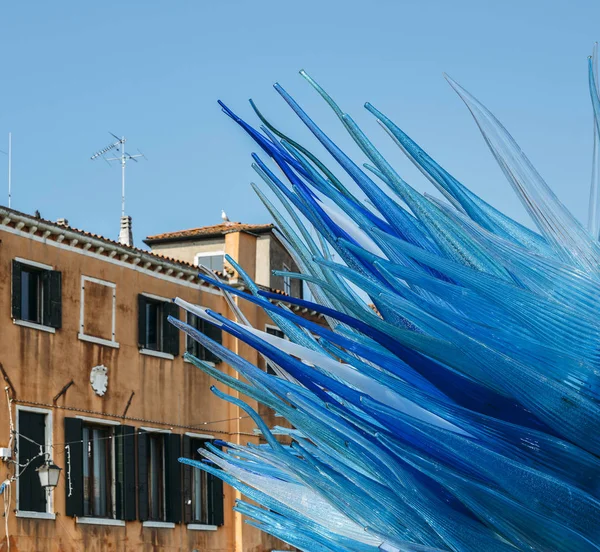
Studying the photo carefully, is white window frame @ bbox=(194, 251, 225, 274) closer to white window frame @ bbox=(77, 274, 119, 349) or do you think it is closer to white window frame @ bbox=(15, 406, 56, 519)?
white window frame @ bbox=(77, 274, 119, 349)

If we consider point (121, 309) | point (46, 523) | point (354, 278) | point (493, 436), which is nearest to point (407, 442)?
point (493, 436)

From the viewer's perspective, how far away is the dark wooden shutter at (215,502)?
2481 centimetres

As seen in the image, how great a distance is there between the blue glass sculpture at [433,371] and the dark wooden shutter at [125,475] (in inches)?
675

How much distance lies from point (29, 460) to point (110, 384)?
266 centimetres

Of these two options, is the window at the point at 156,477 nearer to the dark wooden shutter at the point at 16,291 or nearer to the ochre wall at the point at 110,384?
the ochre wall at the point at 110,384

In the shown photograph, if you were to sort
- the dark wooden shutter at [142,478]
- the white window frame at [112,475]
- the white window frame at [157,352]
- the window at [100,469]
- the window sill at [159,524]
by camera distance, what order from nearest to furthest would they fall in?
the window at [100,469] < the white window frame at [112,475] < the dark wooden shutter at [142,478] < the window sill at [159,524] < the white window frame at [157,352]

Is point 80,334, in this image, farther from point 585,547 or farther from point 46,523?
point 585,547

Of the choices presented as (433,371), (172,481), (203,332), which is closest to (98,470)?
(172,481)

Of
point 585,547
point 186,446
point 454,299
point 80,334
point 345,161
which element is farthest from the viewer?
point 186,446

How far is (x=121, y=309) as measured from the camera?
2325cm

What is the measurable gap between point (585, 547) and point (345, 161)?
73.5 inches

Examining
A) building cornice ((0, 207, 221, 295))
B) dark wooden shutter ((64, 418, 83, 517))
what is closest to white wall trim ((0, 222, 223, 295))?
building cornice ((0, 207, 221, 295))

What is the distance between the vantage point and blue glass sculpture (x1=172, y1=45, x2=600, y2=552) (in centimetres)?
459

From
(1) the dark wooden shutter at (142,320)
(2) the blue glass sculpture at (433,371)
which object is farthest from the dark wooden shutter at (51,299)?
(2) the blue glass sculpture at (433,371)
